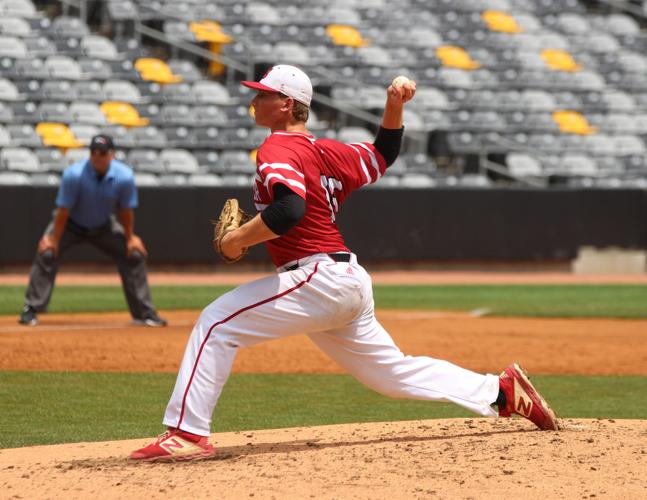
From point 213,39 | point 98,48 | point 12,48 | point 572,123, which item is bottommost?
point 572,123

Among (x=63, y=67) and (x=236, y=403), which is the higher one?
(x=63, y=67)

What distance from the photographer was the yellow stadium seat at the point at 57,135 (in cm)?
2114

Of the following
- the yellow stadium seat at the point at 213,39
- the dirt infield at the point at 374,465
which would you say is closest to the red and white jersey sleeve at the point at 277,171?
the dirt infield at the point at 374,465

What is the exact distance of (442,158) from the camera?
23.7 meters

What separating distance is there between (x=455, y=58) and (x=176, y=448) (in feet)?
72.1

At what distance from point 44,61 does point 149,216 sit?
16.2 ft

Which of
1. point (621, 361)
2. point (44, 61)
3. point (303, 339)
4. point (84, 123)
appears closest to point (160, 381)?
point (303, 339)

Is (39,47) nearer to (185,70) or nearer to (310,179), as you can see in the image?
(185,70)

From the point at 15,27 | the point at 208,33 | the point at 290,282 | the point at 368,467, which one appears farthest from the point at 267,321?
the point at 208,33

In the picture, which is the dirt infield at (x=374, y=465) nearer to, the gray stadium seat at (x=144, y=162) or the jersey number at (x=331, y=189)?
the jersey number at (x=331, y=189)

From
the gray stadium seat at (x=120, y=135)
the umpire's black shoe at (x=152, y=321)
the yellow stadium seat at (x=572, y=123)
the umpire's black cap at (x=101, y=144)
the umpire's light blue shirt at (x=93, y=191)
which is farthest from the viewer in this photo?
the yellow stadium seat at (x=572, y=123)

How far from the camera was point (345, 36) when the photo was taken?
2566 cm

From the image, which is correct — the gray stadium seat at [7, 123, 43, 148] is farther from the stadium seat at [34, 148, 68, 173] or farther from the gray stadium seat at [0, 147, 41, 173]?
the gray stadium seat at [0, 147, 41, 173]

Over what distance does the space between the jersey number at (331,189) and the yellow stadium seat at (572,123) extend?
67.3 feet
